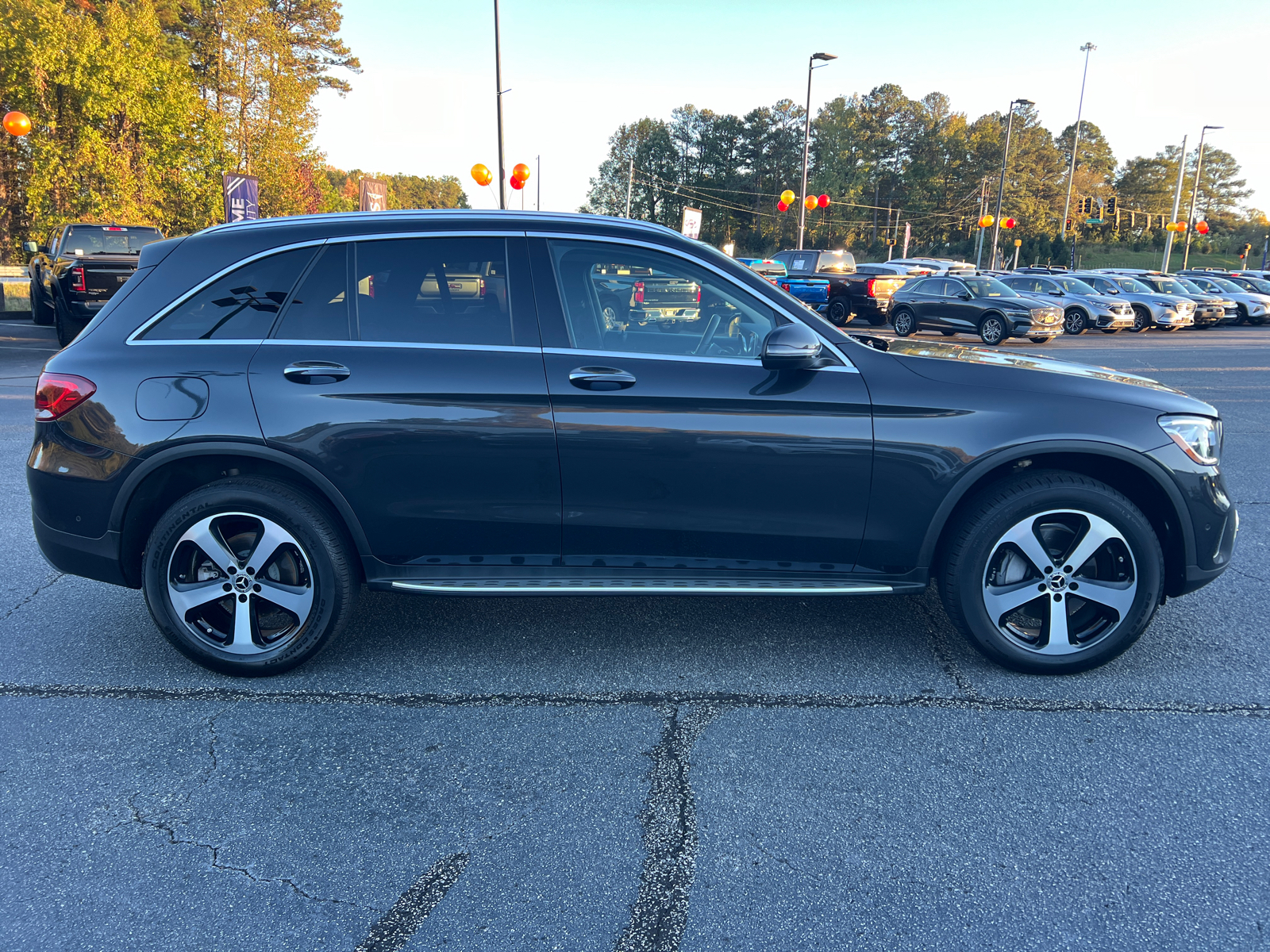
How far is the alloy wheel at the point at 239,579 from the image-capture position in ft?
11.2

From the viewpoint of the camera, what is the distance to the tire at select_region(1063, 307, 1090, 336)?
81.2 feet

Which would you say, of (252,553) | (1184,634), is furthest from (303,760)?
(1184,634)

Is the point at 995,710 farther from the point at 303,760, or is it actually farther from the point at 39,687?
the point at 39,687

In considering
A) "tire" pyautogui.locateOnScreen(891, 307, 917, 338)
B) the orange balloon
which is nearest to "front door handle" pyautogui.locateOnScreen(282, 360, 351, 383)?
"tire" pyautogui.locateOnScreen(891, 307, 917, 338)

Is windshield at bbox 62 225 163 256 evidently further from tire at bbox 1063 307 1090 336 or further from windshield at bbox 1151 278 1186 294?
windshield at bbox 1151 278 1186 294

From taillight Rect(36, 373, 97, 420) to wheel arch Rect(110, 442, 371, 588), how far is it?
0.36 meters

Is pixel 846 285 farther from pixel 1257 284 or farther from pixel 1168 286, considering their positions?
pixel 1257 284

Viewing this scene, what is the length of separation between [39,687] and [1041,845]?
3613 millimetres

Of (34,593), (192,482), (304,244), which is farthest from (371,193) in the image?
(192,482)

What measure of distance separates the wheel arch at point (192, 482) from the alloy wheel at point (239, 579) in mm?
199

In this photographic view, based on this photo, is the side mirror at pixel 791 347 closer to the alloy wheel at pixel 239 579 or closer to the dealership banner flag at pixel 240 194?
the alloy wheel at pixel 239 579

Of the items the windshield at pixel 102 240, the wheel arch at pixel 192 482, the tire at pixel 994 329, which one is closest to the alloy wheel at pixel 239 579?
the wheel arch at pixel 192 482

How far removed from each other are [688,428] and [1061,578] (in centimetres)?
159

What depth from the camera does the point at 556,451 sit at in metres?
3.32
